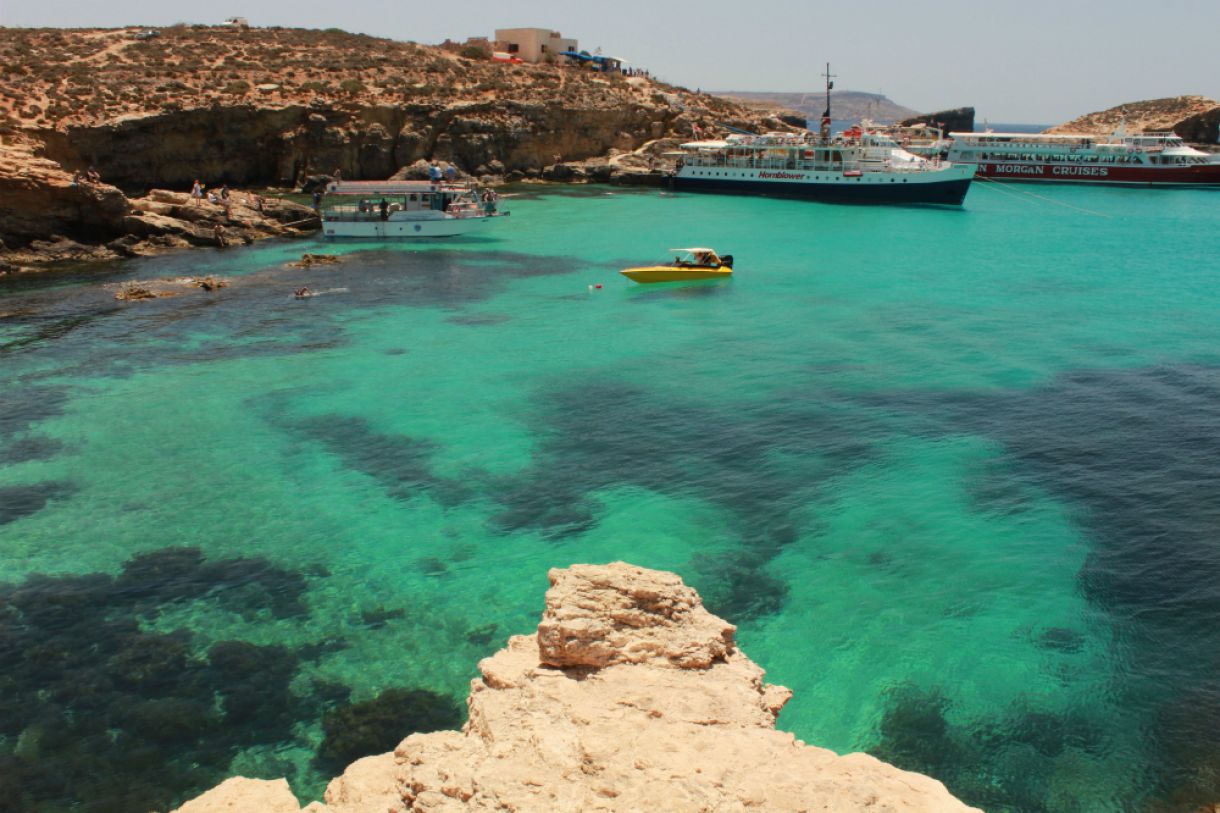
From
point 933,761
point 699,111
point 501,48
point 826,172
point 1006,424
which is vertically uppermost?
point 501,48

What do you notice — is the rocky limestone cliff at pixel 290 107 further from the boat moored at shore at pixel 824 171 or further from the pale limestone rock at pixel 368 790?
the pale limestone rock at pixel 368 790

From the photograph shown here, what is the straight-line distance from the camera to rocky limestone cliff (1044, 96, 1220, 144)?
105 metres

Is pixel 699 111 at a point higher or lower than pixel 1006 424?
higher

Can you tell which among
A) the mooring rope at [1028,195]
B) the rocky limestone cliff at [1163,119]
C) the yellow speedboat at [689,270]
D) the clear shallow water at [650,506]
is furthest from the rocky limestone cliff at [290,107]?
the rocky limestone cliff at [1163,119]

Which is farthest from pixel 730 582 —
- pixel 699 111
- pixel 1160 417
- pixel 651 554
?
pixel 699 111

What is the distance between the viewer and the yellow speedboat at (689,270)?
40406 millimetres

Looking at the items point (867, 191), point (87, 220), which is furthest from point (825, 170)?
point (87, 220)

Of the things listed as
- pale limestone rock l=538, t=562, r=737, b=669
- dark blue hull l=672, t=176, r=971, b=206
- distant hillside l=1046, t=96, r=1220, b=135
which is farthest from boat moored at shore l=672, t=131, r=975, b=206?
pale limestone rock l=538, t=562, r=737, b=669

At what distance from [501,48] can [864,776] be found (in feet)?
340

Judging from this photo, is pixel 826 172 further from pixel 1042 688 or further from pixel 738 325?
pixel 1042 688

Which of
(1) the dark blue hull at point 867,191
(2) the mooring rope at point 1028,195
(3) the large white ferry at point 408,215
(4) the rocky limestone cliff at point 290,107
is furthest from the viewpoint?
(1) the dark blue hull at point 867,191

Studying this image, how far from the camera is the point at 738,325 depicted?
108 feet

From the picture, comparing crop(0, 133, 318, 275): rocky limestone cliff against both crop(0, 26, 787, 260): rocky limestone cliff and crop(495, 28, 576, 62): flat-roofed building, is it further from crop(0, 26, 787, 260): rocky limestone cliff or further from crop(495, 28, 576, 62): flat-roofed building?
crop(495, 28, 576, 62): flat-roofed building

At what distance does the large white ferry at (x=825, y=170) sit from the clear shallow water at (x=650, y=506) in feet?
111
